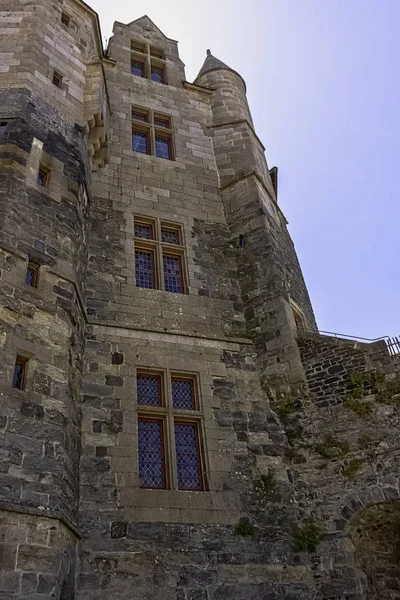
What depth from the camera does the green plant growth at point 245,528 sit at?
7.80 m

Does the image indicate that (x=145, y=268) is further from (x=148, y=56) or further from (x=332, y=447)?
(x=148, y=56)

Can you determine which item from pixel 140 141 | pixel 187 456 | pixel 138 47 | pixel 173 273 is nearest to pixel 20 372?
pixel 187 456

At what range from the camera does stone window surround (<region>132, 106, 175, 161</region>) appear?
44.3ft

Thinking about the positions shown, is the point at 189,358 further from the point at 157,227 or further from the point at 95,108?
the point at 95,108

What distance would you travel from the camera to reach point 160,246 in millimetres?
11203

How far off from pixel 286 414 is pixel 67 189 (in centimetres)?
547

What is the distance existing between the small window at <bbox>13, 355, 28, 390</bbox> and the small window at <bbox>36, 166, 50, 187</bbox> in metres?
3.57

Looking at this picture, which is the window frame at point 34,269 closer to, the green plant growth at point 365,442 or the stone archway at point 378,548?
the green plant growth at point 365,442

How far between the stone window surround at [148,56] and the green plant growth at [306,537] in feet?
40.8

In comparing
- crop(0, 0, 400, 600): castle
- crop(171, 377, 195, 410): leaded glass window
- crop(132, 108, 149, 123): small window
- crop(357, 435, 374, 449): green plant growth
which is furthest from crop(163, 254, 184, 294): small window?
crop(132, 108, 149, 123): small window

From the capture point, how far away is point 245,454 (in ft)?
28.5

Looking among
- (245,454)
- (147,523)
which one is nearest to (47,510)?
(147,523)

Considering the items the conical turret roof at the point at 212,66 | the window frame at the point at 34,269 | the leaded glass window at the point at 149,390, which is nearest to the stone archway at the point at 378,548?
the leaded glass window at the point at 149,390

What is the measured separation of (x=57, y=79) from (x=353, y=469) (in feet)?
30.9
